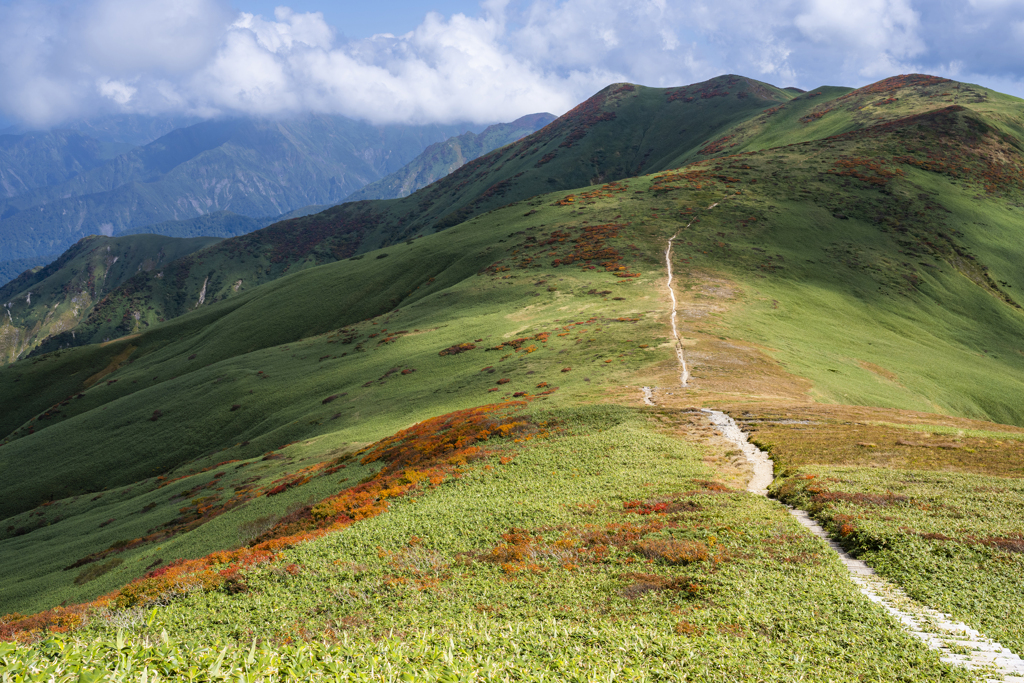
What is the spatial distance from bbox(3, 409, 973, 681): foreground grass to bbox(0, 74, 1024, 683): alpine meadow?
12 centimetres

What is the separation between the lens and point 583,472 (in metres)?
29.3

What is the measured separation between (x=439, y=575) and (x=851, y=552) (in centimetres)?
1399

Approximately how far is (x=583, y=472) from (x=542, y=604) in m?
13.6

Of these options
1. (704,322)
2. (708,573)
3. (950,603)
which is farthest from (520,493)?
(704,322)

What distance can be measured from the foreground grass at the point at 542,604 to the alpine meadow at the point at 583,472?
12 cm

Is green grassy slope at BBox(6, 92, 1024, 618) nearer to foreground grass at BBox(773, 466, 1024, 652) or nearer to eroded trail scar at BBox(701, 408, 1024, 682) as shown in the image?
foreground grass at BBox(773, 466, 1024, 652)

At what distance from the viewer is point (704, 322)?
2552 inches

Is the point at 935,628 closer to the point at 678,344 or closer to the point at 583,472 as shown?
the point at 583,472

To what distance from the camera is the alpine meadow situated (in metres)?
13.2

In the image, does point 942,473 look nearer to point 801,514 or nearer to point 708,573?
point 801,514

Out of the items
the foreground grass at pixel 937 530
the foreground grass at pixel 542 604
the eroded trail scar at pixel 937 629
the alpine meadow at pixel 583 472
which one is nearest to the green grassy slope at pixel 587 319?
the alpine meadow at pixel 583 472

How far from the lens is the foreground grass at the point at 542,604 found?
951cm

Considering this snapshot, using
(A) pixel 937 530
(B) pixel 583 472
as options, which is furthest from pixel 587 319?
(A) pixel 937 530

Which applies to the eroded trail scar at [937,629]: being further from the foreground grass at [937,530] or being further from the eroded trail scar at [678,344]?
the eroded trail scar at [678,344]
